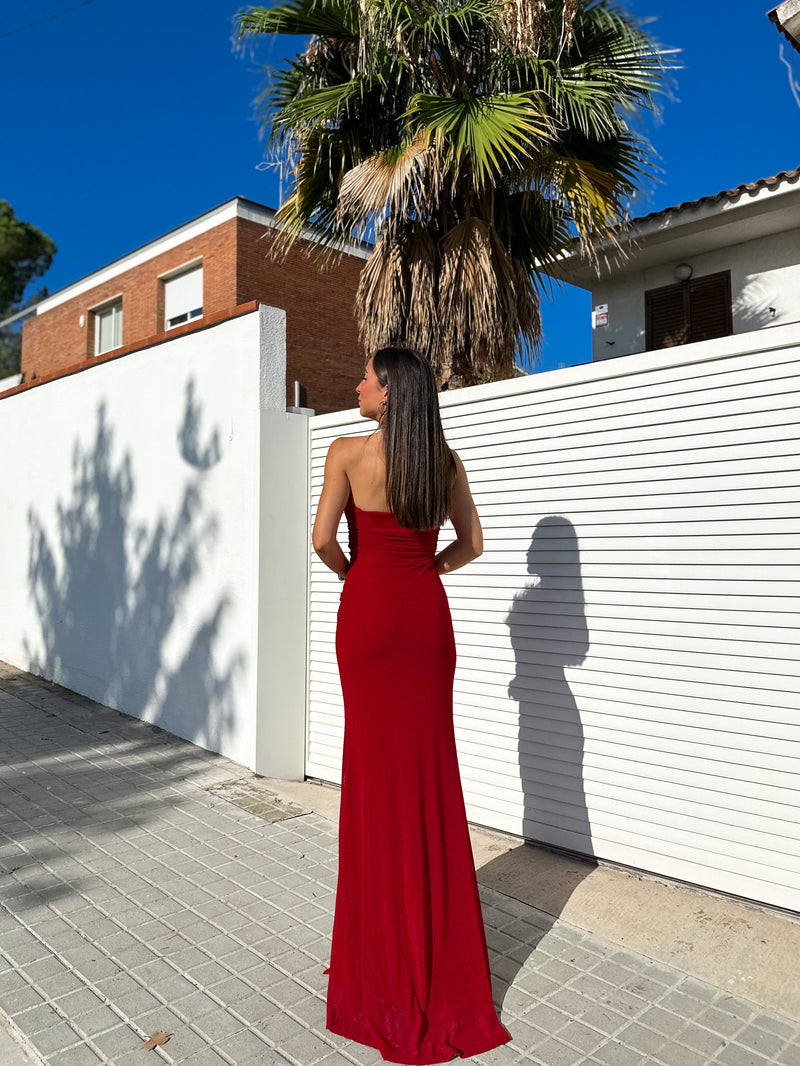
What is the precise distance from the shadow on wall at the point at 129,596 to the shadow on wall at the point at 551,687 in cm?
228

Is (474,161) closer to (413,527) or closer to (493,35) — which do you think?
(493,35)

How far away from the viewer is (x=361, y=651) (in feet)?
9.29

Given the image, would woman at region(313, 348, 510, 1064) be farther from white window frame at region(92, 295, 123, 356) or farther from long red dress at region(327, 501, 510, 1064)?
white window frame at region(92, 295, 123, 356)

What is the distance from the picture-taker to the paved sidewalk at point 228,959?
2680 mm

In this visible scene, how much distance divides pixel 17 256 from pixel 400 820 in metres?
33.9

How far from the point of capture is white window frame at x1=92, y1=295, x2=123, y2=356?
19819 millimetres

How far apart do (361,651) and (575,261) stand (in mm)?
8655

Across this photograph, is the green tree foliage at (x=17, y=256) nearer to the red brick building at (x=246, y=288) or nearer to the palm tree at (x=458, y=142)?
the red brick building at (x=246, y=288)

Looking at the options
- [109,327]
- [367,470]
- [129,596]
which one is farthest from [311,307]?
[367,470]

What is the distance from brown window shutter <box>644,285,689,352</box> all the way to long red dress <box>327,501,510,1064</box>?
8.41 metres

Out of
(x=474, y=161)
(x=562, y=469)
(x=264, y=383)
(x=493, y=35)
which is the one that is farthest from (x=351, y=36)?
(x=562, y=469)

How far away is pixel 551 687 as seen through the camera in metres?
4.27

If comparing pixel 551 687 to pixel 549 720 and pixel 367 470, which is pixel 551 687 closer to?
pixel 549 720

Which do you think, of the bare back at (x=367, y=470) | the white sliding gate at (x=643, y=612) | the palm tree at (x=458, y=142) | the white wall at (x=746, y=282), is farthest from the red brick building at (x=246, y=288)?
the bare back at (x=367, y=470)
